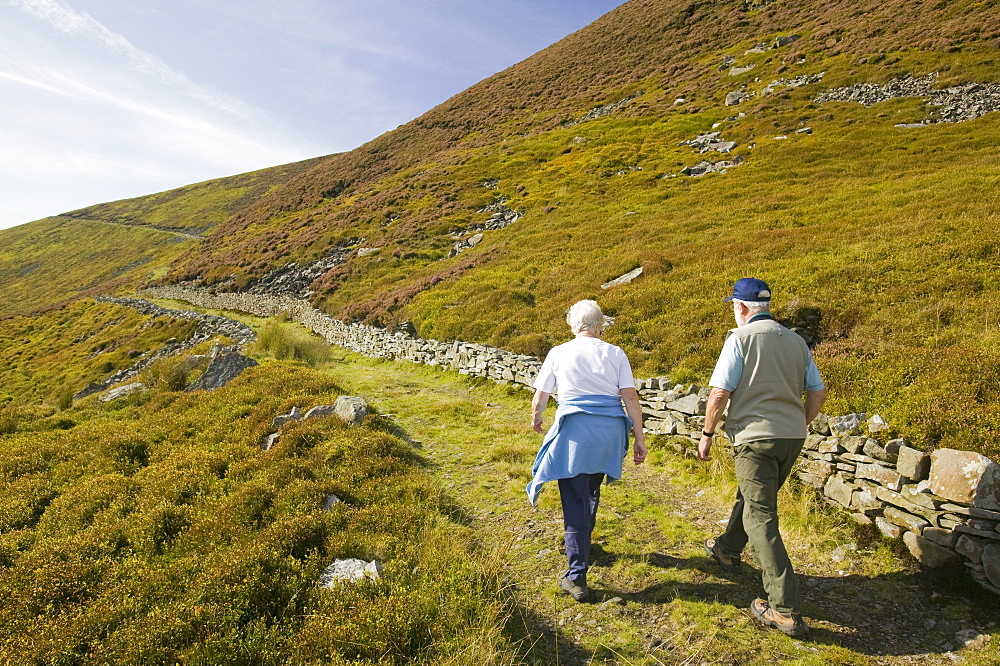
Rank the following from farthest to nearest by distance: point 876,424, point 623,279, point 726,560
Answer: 1. point 623,279
2. point 876,424
3. point 726,560

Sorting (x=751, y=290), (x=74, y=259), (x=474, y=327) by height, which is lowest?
(x=474, y=327)

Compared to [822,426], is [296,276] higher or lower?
higher

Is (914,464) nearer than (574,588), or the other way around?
(574,588)

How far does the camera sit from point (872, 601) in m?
4.52

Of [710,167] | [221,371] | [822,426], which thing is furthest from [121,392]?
[710,167]

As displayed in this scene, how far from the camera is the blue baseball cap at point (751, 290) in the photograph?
4418 millimetres

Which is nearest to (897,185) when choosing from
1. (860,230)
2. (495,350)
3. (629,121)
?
(860,230)

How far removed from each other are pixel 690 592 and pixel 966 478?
120 inches

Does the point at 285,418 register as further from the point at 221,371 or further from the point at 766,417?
the point at 766,417

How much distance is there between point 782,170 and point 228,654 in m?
31.0

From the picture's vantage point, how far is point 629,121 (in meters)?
46.0

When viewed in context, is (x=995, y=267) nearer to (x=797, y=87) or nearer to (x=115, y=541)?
(x=115, y=541)

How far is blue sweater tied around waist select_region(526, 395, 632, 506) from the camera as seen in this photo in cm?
446

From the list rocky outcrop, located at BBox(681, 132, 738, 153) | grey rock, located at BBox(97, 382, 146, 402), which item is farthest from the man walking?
rocky outcrop, located at BBox(681, 132, 738, 153)
